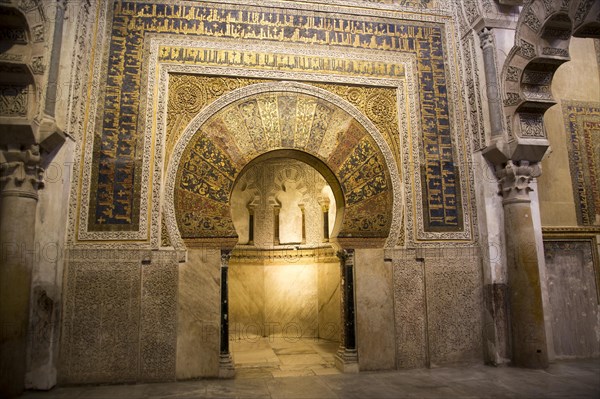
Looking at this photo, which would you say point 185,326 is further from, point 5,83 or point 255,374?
point 5,83

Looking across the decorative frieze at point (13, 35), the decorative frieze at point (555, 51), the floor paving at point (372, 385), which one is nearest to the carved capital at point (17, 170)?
the decorative frieze at point (13, 35)

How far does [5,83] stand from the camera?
4.30 meters

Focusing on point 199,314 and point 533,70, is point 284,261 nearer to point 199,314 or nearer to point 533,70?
point 199,314

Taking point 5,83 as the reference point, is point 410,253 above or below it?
below

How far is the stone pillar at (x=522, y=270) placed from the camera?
496cm

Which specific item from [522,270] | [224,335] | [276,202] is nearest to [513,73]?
[522,270]

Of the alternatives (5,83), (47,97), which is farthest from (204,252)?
(5,83)

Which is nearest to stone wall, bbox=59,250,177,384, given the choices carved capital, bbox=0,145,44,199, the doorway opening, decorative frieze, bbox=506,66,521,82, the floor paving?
the floor paving

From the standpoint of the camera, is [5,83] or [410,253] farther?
[410,253]

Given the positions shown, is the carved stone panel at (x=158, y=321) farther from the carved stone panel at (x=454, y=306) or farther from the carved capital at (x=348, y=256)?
the carved stone panel at (x=454, y=306)

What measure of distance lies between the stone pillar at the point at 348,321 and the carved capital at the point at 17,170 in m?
3.38

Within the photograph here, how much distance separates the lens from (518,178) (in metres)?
5.24

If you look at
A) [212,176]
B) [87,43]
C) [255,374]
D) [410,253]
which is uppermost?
[87,43]

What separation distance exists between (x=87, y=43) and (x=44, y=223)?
210 cm
